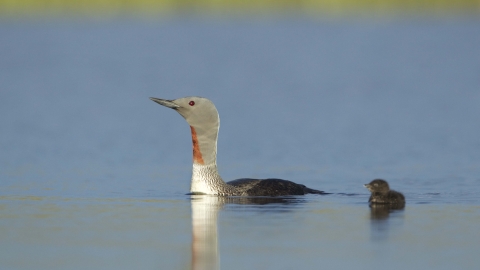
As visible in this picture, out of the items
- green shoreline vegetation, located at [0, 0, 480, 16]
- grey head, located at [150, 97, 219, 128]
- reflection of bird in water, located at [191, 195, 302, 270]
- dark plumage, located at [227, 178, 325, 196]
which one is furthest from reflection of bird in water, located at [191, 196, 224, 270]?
green shoreline vegetation, located at [0, 0, 480, 16]

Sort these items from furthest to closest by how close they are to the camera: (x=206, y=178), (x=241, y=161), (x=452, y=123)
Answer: (x=452, y=123) < (x=241, y=161) < (x=206, y=178)

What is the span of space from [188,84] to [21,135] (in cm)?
758

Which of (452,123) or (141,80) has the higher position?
(141,80)

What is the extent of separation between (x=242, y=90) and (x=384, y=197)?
1446 centimetres

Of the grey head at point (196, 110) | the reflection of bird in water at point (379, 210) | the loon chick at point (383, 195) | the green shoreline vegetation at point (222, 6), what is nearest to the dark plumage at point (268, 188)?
the grey head at point (196, 110)

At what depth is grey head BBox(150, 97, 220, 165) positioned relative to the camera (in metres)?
9.58

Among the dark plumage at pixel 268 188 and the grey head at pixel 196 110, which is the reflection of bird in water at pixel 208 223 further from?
the grey head at pixel 196 110

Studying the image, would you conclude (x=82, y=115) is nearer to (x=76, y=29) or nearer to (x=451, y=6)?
(x=76, y=29)

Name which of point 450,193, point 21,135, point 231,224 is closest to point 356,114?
point 21,135

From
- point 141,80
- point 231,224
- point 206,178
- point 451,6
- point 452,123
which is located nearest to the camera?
point 231,224

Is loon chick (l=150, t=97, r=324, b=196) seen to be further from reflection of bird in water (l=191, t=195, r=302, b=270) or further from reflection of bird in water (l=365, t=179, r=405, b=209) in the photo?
reflection of bird in water (l=365, t=179, r=405, b=209)

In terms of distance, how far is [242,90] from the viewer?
2303cm

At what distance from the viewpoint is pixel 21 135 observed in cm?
1591

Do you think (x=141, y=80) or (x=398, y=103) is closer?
(x=398, y=103)
